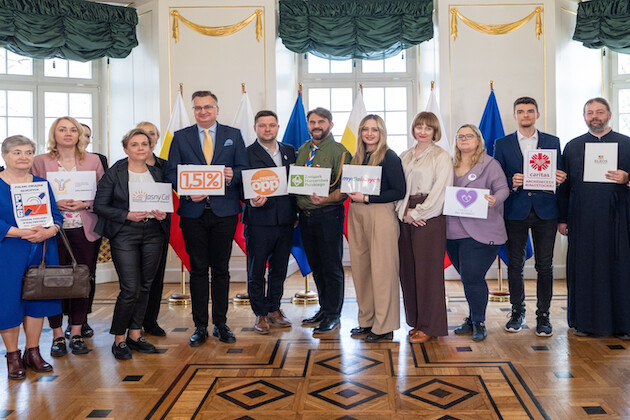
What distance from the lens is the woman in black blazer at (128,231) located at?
3414mm

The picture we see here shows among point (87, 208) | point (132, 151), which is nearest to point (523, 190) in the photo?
point (132, 151)

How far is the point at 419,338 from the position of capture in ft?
12.2

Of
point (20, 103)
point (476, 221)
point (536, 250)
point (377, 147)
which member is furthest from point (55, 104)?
point (536, 250)

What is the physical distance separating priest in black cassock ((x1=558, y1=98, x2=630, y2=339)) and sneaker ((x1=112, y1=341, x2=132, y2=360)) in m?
2.80

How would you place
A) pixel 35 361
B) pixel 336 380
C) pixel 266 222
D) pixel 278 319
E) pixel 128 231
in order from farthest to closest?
1. pixel 278 319
2. pixel 266 222
3. pixel 128 231
4. pixel 35 361
5. pixel 336 380

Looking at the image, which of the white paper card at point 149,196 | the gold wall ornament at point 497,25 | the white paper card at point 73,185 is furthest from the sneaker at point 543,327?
the gold wall ornament at point 497,25

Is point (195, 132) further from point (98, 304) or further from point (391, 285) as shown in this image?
point (98, 304)

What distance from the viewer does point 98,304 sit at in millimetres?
5070

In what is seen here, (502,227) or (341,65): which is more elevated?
(341,65)

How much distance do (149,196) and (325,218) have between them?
1.12 meters

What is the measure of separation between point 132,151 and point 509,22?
418 centimetres

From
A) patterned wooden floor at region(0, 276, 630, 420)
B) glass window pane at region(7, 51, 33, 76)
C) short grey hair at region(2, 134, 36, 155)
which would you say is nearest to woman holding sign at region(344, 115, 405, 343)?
patterned wooden floor at region(0, 276, 630, 420)

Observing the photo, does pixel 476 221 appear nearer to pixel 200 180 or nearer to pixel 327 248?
pixel 327 248

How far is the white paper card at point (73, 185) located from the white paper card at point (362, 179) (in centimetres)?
151
